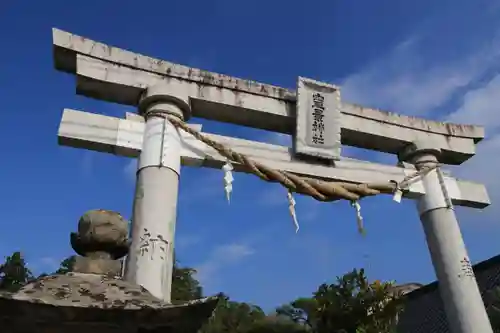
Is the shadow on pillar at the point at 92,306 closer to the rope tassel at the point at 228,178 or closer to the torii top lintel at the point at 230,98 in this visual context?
the rope tassel at the point at 228,178

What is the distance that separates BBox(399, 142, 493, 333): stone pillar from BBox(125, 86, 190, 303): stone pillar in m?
4.04

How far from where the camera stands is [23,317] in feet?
6.68

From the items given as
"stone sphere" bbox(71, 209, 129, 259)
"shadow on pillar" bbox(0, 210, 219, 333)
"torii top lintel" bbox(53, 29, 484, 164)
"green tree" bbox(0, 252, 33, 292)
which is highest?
"green tree" bbox(0, 252, 33, 292)

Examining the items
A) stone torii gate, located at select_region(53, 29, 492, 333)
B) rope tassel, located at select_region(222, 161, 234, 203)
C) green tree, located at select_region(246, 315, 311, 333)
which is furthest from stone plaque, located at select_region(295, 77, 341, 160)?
green tree, located at select_region(246, 315, 311, 333)

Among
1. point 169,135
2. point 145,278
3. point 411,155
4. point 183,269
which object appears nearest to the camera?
point 145,278

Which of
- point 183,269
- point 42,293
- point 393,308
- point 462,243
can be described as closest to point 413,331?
A: point 393,308

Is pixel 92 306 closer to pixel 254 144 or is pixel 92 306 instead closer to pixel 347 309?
pixel 254 144

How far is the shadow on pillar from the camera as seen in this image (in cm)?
202

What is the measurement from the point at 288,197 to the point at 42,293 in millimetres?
5193

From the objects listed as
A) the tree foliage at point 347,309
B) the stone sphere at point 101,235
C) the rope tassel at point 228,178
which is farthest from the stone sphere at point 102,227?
the tree foliage at point 347,309

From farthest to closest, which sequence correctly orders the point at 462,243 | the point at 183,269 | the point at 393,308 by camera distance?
the point at 183,269 → the point at 393,308 → the point at 462,243

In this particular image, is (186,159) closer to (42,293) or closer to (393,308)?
(42,293)

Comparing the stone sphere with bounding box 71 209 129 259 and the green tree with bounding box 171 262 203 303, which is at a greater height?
the green tree with bounding box 171 262 203 303

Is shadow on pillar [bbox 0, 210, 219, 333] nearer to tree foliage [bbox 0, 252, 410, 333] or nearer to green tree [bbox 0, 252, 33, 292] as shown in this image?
tree foliage [bbox 0, 252, 410, 333]
